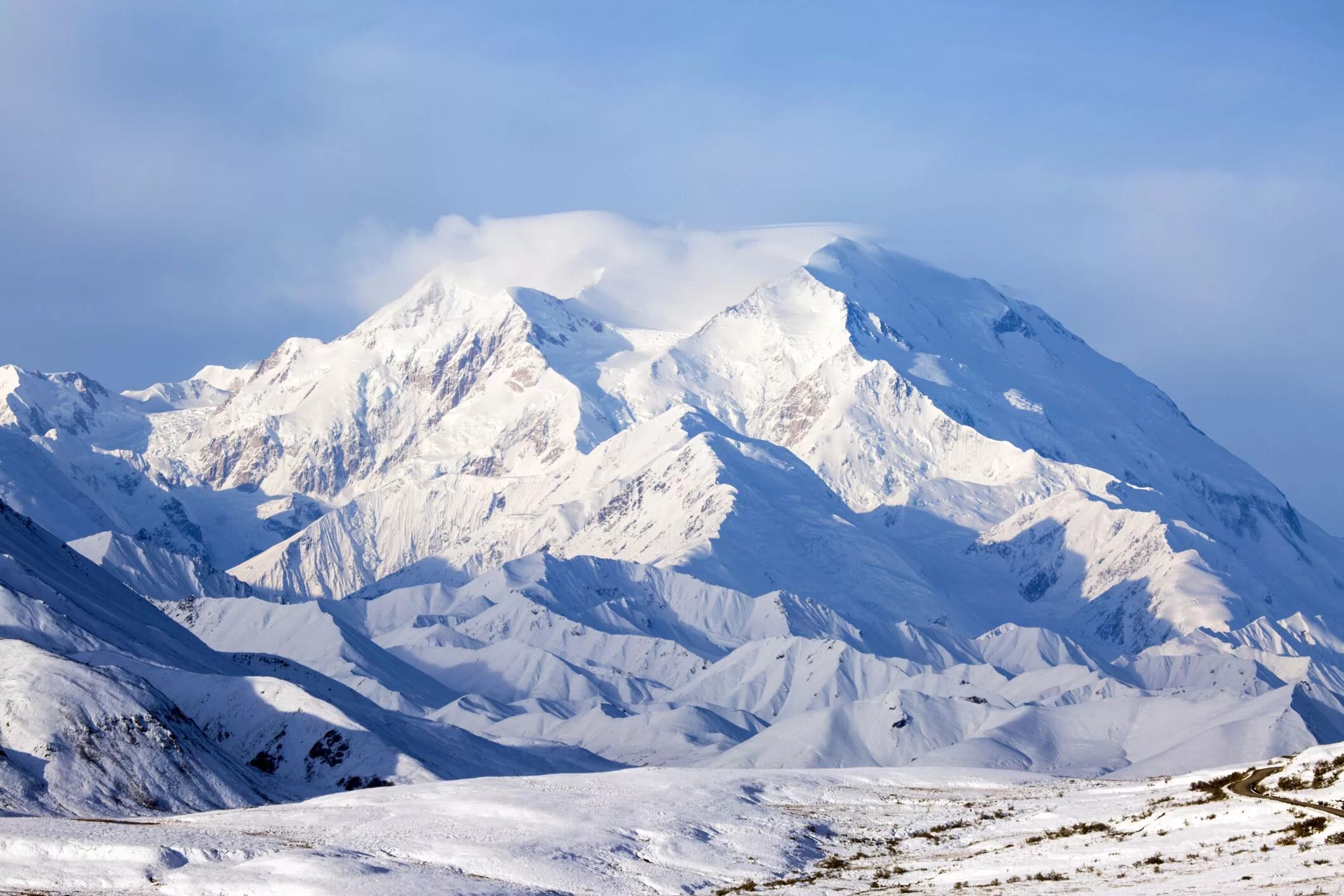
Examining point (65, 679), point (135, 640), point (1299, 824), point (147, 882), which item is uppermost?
point (135, 640)

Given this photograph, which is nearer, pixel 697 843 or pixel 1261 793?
pixel 1261 793

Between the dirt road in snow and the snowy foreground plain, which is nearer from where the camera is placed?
the snowy foreground plain

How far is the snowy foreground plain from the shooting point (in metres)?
64.0

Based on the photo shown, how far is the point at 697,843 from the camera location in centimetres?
7769

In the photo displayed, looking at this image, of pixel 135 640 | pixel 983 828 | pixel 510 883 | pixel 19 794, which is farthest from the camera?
pixel 135 640

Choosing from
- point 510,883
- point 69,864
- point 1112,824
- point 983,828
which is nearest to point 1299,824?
point 1112,824

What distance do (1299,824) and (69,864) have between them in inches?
1676

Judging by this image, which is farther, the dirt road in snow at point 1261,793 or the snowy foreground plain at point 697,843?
the dirt road in snow at point 1261,793

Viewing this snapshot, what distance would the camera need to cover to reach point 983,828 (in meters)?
81.4

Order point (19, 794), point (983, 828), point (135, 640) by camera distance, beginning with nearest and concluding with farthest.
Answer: point (983, 828) → point (19, 794) → point (135, 640)

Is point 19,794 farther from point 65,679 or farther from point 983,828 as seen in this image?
point 983,828

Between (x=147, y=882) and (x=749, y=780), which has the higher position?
(x=749, y=780)

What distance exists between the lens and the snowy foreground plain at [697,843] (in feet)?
210

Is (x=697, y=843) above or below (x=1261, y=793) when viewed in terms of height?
below
